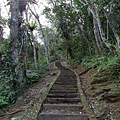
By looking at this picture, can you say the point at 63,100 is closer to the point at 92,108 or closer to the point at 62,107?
the point at 62,107

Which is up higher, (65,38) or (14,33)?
(65,38)

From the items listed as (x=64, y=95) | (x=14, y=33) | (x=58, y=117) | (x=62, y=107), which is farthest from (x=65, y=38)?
(x=58, y=117)

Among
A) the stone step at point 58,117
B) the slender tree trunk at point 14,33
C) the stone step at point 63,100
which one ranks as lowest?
the stone step at point 58,117

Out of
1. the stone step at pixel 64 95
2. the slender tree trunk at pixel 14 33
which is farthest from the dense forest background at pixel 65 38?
the stone step at pixel 64 95

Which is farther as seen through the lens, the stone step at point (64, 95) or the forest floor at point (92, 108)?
the stone step at point (64, 95)

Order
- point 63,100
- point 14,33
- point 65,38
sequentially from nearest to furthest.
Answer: point 63,100, point 14,33, point 65,38

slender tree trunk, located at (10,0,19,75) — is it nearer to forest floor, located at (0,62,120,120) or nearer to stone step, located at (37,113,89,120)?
forest floor, located at (0,62,120,120)

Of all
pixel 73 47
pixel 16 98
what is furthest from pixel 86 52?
pixel 16 98

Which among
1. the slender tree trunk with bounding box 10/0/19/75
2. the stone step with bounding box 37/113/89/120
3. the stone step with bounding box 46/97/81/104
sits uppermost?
the slender tree trunk with bounding box 10/0/19/75

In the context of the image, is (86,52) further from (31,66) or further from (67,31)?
(31,66)

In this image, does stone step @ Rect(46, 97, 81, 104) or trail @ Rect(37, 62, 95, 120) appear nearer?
trail @ Rect(37, 62, 95, 120)

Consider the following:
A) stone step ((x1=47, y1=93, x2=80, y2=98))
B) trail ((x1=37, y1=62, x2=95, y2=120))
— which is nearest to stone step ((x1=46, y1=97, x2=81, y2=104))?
trail ((x1=37, y1=62, x2=95, y2=120))

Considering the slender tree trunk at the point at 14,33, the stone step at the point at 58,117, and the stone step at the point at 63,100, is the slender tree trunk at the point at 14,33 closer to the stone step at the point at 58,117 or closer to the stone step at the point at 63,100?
the stone step at the point at 63,100

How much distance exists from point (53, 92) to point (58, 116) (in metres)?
2.25
